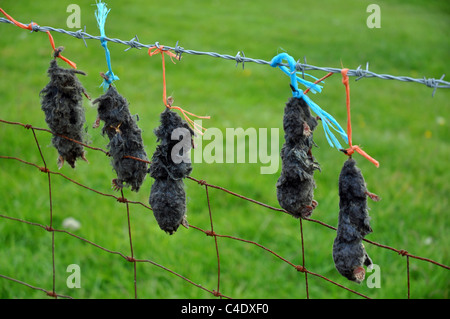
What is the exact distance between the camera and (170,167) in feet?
4.75

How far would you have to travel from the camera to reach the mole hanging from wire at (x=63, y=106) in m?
1.56

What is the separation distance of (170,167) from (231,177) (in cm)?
252

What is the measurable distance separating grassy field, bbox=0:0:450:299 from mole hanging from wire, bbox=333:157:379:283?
638mm

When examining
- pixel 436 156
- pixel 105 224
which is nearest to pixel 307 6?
pixel 436 156

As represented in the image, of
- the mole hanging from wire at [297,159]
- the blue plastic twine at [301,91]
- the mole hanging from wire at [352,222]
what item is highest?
the blue plastic twine at [301,91]

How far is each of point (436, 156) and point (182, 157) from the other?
3.65 metres

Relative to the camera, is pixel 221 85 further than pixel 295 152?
Yes

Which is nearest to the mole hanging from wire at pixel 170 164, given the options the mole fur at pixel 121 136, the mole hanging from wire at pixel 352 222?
the mole fur at pixel 121 136

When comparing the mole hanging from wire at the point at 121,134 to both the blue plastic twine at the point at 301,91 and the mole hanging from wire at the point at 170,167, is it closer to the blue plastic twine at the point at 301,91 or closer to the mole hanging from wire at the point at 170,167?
the mole hanging from wire at the point at 170,167

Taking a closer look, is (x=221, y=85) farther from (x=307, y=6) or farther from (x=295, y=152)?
(x=307, y=6)

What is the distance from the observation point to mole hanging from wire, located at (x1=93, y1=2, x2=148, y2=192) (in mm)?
1475

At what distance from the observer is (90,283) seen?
2.88 m

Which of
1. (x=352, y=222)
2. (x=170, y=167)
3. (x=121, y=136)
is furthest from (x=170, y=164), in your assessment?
(x=352, y=222)

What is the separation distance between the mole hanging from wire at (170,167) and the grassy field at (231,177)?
0.25 metres
